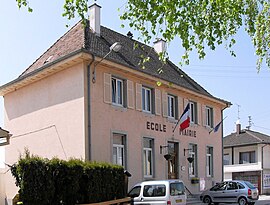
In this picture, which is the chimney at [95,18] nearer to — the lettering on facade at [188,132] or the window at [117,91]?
the window at [117,91]

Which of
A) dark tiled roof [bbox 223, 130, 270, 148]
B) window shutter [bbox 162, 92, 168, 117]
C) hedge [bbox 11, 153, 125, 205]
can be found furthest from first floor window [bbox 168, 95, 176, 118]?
dark tiled roof [bbox 223, 130, 270, 148]

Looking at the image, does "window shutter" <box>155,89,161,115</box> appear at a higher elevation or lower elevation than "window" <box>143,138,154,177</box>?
higher

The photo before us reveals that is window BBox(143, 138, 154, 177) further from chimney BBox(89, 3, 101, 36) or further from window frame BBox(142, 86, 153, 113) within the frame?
chimney BBox(89, 3, 101, 36)

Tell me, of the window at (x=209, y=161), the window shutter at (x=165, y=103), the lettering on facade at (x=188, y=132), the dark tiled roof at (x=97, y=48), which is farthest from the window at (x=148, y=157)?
the window at (x=209, y=161)

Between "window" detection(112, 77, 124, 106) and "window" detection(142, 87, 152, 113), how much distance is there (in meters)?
1.94

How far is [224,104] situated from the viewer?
2978 centimetres

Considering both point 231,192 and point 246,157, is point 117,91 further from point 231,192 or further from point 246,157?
point 246,157

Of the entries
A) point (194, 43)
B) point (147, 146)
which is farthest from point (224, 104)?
point (194, 43)

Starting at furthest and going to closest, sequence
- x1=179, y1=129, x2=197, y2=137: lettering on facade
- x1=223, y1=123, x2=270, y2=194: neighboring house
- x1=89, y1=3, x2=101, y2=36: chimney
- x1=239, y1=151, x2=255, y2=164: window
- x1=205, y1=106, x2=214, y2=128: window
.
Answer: x1=239, y1=151, x2=255, y2=164: window, x1=223, y1=123, x2=270, y2=194: neighboring house, x1=205, y1=106, x2=214, y2=128: window, x1=179, y1=129, x2=197, y2=137: lettering on facade, x1=89, y1=3, x2=101, y2=36: chimney

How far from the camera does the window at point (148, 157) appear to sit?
21.4 meters

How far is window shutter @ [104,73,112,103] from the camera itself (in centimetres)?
1894

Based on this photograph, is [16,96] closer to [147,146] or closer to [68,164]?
[147,146]

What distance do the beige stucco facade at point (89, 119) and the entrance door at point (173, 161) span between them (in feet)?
0.28

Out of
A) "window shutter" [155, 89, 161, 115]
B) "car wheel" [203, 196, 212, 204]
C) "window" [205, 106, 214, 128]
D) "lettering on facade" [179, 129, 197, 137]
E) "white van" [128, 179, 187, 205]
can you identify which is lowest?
"car wheel" [203, 196, 212, 204]
